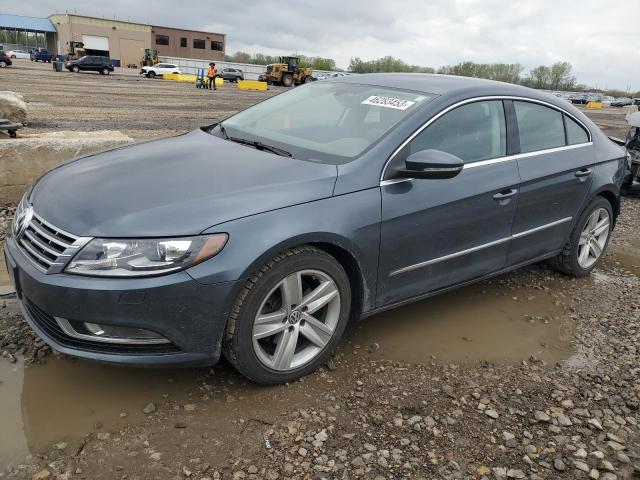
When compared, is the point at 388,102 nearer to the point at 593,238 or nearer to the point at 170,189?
the point at 170,189

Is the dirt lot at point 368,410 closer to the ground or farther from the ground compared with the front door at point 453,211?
closer to the ground

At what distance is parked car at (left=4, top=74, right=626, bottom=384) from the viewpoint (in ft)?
7.72

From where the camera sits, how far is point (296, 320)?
2766 mm

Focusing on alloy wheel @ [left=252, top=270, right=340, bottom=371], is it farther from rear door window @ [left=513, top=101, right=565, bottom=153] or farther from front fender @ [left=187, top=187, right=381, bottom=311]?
rear door window @ [left=513, top=101, right=565, bottom=153]

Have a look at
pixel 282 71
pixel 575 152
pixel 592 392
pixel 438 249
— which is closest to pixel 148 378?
pixel 438 249

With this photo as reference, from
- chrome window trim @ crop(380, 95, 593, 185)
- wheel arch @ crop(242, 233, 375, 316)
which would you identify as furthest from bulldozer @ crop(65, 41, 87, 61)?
wheel arch @ crop(242, 233, 375, 316)

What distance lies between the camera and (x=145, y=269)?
2.32m

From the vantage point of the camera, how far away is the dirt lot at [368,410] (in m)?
2.32

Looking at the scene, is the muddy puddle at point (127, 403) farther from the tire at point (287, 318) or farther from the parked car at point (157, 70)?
the parked car at point (157, 70)

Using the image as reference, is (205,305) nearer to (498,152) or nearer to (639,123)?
(498,152)

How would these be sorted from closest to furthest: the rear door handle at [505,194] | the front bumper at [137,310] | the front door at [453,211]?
1. the front bumper at [137,310]
2. the front door at [453,211]
3. the rear door handle at [505,194]

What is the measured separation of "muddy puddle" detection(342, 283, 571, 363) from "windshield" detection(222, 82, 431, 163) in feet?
4.02

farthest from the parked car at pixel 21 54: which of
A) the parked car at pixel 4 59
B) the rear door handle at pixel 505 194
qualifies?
the rear door handle at pixel 505 194

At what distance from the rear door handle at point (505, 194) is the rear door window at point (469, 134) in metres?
0.25
